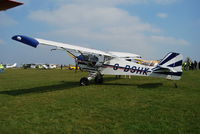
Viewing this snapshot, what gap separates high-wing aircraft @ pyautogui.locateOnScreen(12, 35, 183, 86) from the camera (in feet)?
30.3

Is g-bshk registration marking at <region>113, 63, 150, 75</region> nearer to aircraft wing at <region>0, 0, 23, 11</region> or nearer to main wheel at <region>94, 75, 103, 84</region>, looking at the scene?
main wheel at <region>94, 75, 103, 84</region>

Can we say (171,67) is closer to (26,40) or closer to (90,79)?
(90,79)

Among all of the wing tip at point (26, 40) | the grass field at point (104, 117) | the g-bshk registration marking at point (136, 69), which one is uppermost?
the wing tip at point (26, 40)

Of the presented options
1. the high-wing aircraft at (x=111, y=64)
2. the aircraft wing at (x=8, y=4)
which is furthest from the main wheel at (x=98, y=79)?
the aircraft wing at (x=8, y=4)

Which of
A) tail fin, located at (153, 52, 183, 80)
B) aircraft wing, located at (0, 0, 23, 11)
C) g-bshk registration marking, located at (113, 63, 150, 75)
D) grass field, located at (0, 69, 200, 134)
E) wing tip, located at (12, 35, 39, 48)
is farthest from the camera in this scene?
g-bshk registration marking, located at (113, 63, 150, 75)

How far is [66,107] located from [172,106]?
3.29 m

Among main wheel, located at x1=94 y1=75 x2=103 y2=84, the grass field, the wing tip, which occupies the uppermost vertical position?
the wing tip

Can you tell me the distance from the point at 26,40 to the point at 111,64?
5344 millimetres

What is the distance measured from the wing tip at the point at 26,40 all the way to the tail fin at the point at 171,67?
20.4 feet

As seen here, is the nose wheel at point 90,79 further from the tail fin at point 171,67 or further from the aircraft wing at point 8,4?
the aircraft wing at point 8,4

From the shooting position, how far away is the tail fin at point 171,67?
9219 millimetres

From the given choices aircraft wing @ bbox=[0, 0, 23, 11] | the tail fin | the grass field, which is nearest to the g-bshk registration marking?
the tail fin

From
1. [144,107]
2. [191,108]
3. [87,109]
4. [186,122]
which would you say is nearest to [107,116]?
[87,109]

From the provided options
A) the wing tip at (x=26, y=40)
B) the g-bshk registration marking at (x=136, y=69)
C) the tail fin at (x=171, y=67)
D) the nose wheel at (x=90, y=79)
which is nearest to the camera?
the wing tip at (x=26, y=40)
